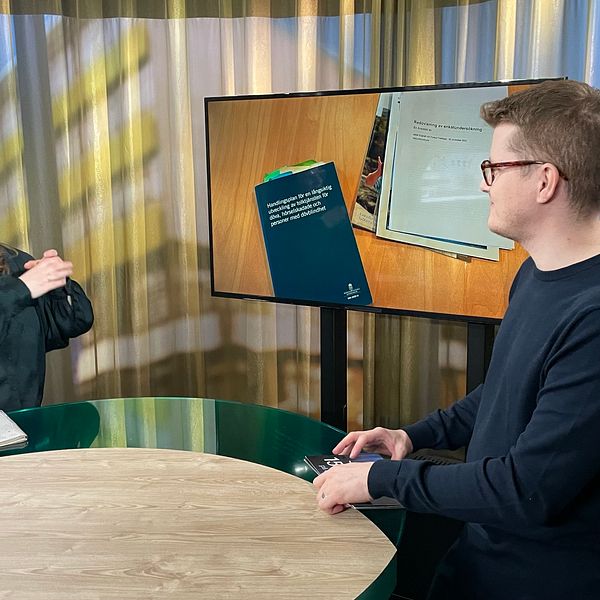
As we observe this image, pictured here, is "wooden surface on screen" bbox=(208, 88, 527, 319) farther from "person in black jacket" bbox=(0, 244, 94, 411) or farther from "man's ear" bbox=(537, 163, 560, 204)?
"man's ear" bbox=(537, 163, 560, 204)

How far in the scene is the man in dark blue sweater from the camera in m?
1.12

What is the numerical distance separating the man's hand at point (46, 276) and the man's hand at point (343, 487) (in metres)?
1.29

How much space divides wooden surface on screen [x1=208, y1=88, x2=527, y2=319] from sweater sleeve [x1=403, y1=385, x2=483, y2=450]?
0.75 m

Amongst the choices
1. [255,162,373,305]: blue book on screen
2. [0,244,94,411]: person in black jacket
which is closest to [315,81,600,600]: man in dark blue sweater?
[255,162,373,305]: blue book on screen

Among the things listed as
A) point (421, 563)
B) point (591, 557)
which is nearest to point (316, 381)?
point (421, 563)

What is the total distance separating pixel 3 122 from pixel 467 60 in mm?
1790

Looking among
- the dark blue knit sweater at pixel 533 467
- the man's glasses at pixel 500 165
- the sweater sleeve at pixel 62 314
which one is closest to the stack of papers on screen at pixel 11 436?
the sweater sleeve at pixel 62 314

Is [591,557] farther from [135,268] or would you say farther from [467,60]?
[135,268]

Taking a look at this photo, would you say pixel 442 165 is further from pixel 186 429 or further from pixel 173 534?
pixel 173 534

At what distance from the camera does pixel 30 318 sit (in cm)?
241

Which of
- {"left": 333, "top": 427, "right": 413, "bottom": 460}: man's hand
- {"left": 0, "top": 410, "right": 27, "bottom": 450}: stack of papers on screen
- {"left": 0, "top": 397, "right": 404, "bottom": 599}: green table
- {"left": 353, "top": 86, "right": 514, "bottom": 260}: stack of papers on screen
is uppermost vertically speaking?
{"left": 353, "top": 86, "right": 514, "bottom": 260}: stack of papers on screen

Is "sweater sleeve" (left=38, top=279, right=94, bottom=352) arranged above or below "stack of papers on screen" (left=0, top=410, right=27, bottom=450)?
above

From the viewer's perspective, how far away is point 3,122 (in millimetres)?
3131

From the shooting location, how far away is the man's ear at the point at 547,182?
1.20 metres
